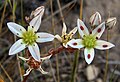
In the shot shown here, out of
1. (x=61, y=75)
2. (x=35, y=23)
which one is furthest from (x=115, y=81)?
(x=35, y=23)

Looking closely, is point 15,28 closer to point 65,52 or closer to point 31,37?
point 31,37

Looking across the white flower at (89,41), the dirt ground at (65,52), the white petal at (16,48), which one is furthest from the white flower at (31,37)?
the dirt ground at (65,52)

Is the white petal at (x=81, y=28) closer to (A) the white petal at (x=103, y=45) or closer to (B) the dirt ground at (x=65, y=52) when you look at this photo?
(A) the white petal at (x=103, y=45)

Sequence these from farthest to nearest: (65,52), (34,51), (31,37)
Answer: (65,52) < (31,37) < (34,51)

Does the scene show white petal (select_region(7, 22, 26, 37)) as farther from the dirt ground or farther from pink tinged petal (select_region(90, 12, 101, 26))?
the dirt ground

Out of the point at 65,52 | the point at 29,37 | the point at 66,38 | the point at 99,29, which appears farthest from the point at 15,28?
the point at 65,52

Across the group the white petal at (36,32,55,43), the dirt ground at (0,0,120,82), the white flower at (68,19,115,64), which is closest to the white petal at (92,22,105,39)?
the white flower at (68,19,115,64)
